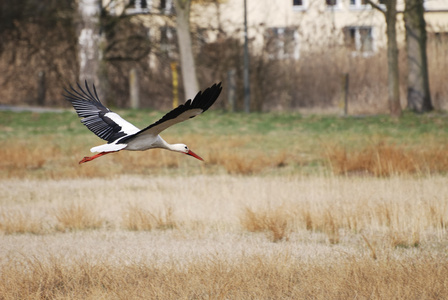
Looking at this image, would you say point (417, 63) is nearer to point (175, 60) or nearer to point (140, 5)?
point (175, 60)

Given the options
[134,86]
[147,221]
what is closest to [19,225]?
[147,221]

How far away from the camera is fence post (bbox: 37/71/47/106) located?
28.2 metres

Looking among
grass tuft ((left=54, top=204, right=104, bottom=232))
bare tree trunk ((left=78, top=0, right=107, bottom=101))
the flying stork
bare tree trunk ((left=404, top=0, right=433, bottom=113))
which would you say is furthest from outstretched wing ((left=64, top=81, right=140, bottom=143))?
bare tree trunk ((left=78, top=0, right=107, bottom=101))

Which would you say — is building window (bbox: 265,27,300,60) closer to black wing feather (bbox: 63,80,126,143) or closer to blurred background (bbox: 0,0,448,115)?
blurred background (bbox: 0,0,448,115)

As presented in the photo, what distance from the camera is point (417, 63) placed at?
22297mm

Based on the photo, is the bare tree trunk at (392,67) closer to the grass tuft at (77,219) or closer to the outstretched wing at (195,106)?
the grass tuft at (77,219)

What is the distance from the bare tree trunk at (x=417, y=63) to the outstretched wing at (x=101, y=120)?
47.9 ft

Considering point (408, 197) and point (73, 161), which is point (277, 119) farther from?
point (408, 197)

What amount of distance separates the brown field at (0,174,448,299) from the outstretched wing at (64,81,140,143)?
43.8 inches

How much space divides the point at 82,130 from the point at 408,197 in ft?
35.4

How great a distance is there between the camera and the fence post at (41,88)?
28250mm

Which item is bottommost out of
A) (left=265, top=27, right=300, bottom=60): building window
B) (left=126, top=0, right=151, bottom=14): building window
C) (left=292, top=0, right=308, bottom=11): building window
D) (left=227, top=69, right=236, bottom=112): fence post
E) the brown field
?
the brown field

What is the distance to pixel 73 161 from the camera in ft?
48.0

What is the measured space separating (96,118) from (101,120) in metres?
0.10
